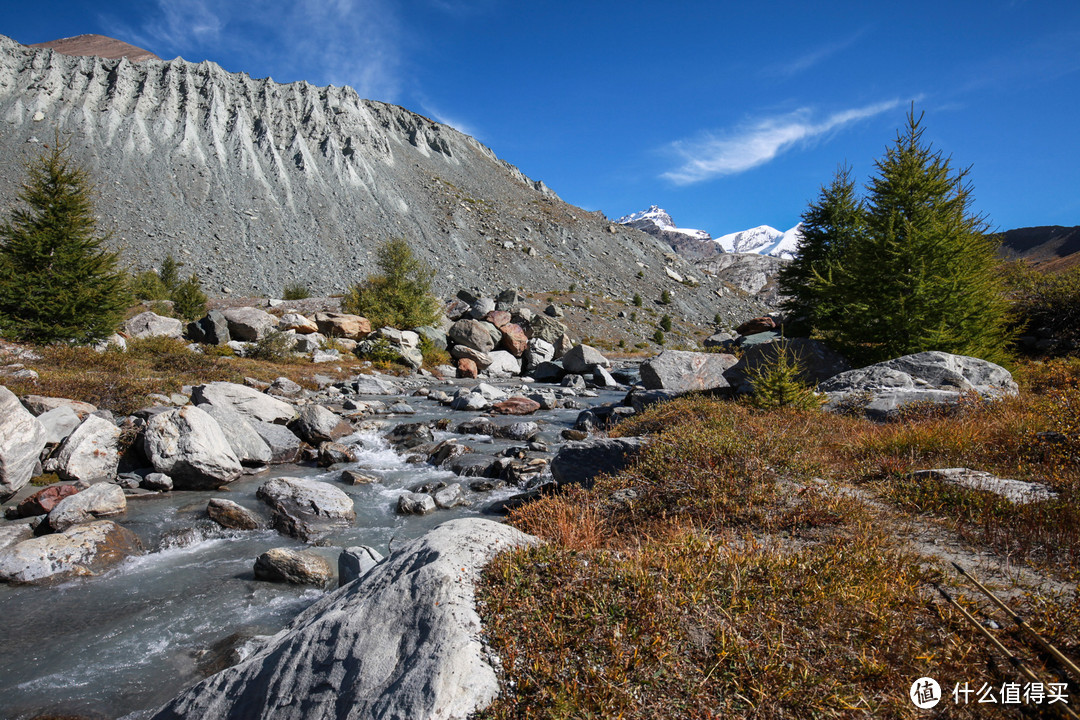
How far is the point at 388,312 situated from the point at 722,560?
3301 cm

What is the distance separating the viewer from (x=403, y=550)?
436 centimetres

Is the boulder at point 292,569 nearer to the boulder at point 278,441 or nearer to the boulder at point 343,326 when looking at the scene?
the boulder at point 278,441

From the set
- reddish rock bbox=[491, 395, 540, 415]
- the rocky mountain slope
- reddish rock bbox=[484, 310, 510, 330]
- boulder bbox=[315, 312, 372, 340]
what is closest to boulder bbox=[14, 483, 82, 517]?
reddish rock bbox=[491, 395, 540, 415]

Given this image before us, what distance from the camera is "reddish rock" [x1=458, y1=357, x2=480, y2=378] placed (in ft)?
100

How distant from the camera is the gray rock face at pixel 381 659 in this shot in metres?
2.82

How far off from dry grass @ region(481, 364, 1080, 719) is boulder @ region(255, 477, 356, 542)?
4.44 m

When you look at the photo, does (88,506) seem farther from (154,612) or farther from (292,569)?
(292,569)

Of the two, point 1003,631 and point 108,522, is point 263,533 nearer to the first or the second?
point 108,522

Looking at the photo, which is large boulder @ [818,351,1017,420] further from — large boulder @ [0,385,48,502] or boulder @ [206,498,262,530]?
large boulder @ [0,385,48,502]

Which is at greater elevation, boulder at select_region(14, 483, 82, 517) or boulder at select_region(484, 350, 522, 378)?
boulder at select_region(484, 350, 522, 378)

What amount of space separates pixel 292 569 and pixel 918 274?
55.1ft

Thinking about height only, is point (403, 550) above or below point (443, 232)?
below

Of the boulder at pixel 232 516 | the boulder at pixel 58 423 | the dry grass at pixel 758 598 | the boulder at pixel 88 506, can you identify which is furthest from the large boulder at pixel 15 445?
the dry grass at pixel 758 598

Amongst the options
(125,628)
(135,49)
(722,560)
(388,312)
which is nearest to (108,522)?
(125,628)
